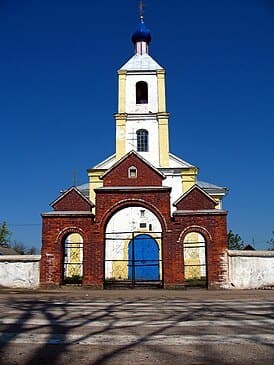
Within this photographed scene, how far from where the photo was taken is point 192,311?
10.1 m

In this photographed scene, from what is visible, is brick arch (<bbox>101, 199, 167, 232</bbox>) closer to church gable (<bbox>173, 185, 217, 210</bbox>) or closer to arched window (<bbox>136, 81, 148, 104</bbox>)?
church gable (<bbox>173, 185, 217, 210</bbox>)

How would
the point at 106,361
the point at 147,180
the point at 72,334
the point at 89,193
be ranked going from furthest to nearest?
1. the point at 89,193
2. the point at 147,180
3. the point at 72,334
4. the point at 106,361

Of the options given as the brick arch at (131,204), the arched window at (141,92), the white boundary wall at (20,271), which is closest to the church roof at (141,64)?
the arched window at (141,92)

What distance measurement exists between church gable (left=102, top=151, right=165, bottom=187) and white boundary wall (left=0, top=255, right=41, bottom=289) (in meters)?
4.58

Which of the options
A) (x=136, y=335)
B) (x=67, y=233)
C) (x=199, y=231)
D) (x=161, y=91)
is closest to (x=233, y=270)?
(x=199, y=231)

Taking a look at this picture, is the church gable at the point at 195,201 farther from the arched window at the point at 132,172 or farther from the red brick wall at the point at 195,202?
the arched window at the point at 132,172

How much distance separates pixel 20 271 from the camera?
18.4 meters

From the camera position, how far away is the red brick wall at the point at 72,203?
1962cm

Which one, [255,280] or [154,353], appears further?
[255,280]

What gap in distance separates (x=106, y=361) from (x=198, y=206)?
14.2 metres

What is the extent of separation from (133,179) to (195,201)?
114 inches

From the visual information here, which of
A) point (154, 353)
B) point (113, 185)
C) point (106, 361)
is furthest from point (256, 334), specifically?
point (113, 185)

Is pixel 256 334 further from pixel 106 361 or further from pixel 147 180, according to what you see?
pixel 147 180

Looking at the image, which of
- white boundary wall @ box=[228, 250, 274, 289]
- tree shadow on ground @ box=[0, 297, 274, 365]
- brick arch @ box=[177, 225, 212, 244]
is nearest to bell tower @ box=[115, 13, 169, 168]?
brick arch @ box=[177, 225, 212, 244]
